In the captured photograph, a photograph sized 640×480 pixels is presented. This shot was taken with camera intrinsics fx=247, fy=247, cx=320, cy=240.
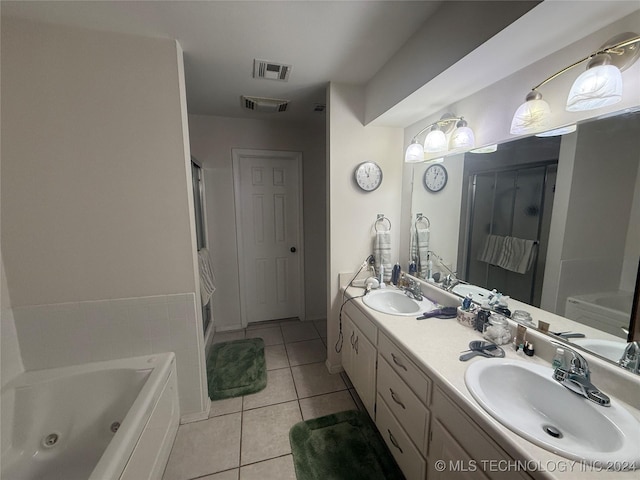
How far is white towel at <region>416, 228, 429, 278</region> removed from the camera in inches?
77.1

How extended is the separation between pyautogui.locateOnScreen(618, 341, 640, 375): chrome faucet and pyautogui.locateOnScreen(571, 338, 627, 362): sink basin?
31mm

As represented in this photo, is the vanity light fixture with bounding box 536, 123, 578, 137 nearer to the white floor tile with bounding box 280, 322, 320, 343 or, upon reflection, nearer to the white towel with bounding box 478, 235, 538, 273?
the white towel with bounding box 478, 235, 538, 273

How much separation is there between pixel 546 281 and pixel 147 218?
2.20 metres

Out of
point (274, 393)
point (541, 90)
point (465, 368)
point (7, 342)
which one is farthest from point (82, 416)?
point (541, 90)

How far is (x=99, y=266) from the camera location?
150 centimetres

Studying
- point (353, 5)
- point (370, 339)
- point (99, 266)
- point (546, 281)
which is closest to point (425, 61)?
point (353, 5)

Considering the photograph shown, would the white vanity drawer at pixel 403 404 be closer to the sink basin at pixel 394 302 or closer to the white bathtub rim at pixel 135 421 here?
the sink basin at pixel 394 302

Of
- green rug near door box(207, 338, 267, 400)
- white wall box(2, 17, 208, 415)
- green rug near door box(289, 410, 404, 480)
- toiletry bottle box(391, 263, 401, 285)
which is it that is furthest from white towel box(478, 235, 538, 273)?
green rug near door box(207, 338, 267, 400)

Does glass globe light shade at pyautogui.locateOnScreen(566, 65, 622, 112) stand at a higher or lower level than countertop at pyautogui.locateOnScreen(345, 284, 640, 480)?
higher

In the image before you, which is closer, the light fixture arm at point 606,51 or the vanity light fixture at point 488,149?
the light fixture arm at point 606,51

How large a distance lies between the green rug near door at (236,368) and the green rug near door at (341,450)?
61cm

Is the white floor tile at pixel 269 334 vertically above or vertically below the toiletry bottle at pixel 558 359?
below

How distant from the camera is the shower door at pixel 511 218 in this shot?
1175 mm

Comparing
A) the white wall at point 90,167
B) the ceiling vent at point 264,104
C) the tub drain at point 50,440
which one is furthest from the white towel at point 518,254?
the tub drain at point 50,440
